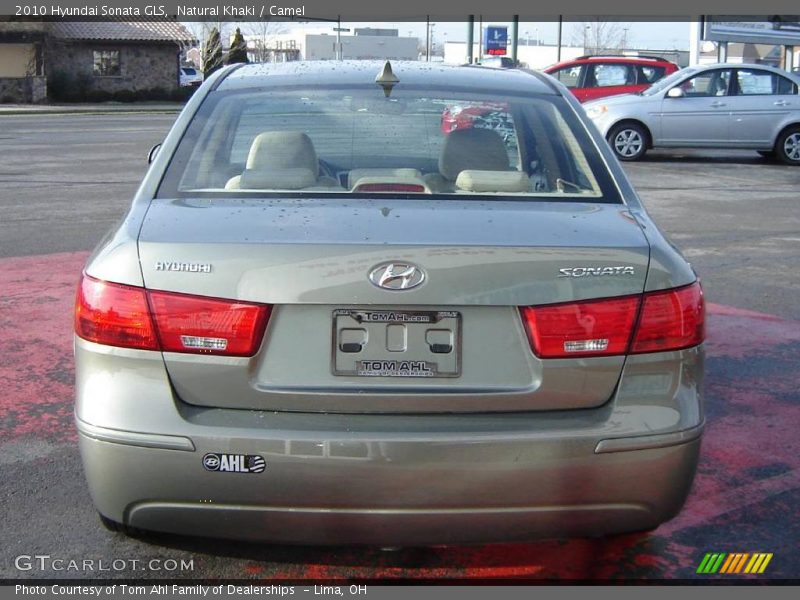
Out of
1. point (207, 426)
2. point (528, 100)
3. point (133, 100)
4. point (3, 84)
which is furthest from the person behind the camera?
point (133, 100)

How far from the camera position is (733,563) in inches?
139

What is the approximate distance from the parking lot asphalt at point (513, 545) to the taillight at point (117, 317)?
0.69m

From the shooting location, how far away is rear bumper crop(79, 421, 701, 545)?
2.75 meters

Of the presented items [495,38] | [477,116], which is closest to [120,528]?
[477,116]

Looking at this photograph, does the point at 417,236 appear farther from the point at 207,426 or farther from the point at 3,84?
the point at 3,84

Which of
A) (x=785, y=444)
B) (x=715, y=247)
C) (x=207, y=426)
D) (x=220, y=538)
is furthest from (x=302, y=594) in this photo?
(x=715, y=247)

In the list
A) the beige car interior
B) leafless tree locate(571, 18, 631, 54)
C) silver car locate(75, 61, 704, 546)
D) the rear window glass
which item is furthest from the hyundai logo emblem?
leafless tree locate(571, 18, 631, 54)

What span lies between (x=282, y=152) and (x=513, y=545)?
1.63m

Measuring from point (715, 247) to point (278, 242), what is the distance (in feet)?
24.6

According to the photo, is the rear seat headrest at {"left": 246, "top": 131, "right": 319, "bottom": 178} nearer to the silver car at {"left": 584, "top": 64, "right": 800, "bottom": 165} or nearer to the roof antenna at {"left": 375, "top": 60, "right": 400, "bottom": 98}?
the roof antenna at {"left": 375, "top": 60, "right": 400, "bottom": 98}

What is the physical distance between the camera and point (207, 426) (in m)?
2.78

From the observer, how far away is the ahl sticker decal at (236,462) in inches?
108

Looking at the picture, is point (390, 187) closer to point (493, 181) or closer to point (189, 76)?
point (493, 181)

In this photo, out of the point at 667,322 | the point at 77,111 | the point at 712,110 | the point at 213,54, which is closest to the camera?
the point at 667,322
